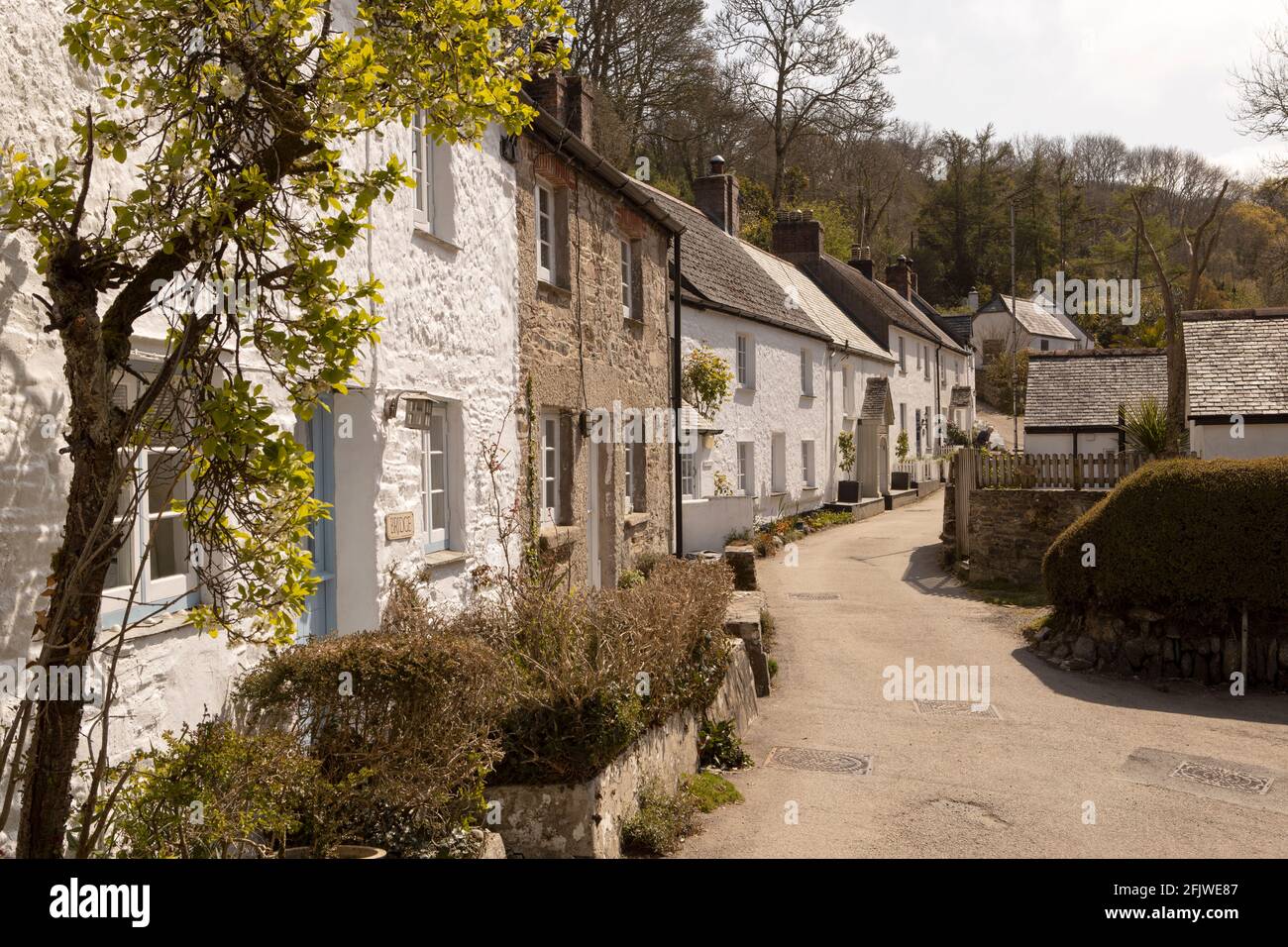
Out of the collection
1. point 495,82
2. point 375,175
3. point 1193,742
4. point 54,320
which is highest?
point 495,82

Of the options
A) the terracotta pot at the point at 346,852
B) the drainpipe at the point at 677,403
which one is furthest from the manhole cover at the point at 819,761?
the drainpipe at the point at 677,403

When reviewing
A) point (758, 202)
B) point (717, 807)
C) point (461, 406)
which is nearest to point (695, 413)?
point (461, 406)

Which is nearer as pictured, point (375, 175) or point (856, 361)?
point (375, 175)

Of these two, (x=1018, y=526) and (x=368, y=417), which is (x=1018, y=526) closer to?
(x=1018, y=526)

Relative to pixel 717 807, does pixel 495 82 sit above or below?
above

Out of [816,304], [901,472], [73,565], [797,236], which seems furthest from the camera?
[901,472]

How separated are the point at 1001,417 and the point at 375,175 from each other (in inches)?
2289

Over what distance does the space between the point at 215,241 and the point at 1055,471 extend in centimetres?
1747

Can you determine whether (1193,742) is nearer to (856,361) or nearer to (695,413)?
(695,413)

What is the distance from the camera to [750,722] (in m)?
10.1

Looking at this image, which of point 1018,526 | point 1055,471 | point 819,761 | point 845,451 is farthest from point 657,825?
point 845,451

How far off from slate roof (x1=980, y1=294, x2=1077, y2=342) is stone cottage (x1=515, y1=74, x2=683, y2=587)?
4972 centimetres

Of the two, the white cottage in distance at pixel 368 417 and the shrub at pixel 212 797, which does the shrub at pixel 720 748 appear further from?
the shrub at pixel 212 797

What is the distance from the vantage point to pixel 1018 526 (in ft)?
61.5
